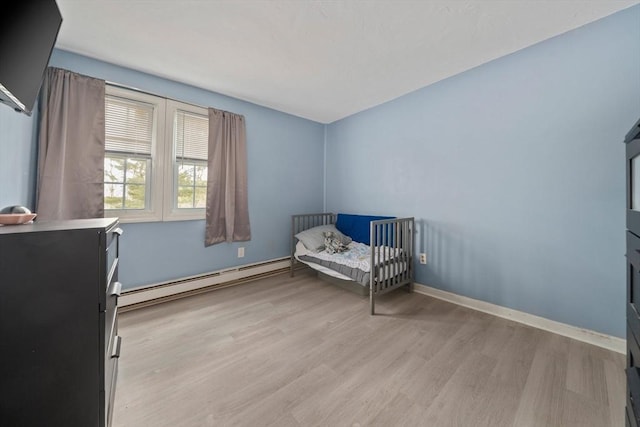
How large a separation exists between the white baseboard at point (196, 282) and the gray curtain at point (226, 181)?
0.38 meters

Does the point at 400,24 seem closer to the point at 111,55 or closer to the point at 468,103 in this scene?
the point at 468,103

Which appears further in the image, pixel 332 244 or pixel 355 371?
pixel 332 244

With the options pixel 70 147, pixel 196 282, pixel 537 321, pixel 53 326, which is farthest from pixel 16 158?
pixel 537 321

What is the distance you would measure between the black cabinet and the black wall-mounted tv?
66cm

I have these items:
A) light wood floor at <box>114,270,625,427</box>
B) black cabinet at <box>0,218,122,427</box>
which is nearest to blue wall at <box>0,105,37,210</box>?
black cabinet at <box>0,218,122,427</box>

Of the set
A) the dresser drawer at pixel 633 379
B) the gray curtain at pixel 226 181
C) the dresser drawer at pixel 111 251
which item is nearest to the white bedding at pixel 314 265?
the gray curtain at pixel 226 181

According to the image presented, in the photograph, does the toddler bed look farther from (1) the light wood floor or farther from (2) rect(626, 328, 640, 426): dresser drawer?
(2) rect(626, 328, 640, 426): dresser drawer

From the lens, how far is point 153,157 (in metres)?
2.32

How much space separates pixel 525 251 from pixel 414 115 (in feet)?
5.61

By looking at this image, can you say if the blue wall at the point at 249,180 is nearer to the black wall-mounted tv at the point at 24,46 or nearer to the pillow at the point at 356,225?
the black wall-mounted tv at the point at 24,46

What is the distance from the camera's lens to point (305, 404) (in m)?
1.16

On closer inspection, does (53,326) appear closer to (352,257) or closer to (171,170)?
(171,170)

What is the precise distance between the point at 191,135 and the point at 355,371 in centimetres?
269

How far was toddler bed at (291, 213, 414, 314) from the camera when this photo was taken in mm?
2195
